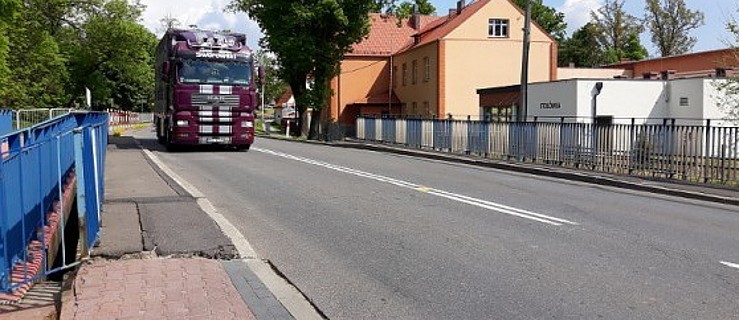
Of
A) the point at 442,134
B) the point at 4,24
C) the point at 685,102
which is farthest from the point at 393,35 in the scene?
the point at 442,134

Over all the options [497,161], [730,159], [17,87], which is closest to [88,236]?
[730,159]

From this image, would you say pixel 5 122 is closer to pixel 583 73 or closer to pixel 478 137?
pixel 478 137

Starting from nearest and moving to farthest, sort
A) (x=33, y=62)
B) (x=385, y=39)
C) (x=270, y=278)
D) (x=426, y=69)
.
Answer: (x=270, y=278), (x=33, y=62), (x=426, y=69), (x=385, y=39)

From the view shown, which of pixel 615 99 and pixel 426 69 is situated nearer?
pixel 615 99

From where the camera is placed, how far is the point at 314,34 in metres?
41.8

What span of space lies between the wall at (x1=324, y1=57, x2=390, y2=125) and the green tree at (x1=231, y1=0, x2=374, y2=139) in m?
14.9

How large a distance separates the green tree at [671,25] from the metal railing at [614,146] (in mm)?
54326

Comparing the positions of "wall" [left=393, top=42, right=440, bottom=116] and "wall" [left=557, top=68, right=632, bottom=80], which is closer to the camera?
"wall" [left=393, top=42, right=440, bottom=116]

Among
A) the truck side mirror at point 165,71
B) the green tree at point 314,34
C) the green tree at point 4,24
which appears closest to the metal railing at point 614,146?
the truck side mirror at point 165,71

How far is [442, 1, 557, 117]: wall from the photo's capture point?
4988 centimetres

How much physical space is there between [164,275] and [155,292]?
0.59 meters

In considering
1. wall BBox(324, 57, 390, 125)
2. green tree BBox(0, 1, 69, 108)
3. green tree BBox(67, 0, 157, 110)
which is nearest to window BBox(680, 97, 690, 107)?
wall BBox(324, 57, 390, 125)

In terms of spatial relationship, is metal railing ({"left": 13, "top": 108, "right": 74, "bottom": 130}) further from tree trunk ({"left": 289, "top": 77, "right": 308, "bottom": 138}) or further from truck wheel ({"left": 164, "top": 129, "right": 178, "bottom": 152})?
tree trunk ({"left": 289, "top": 77, "right": 308, "bottom": 138})

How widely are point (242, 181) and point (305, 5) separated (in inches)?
1052
